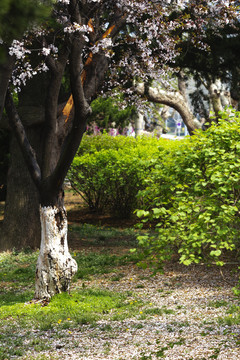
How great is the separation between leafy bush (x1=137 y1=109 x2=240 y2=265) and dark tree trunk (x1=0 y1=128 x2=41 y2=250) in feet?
13.1

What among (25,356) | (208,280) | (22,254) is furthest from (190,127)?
(25,356)

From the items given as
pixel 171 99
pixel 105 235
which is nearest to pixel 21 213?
pixel 105 235

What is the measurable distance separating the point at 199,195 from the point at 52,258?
6.75ft

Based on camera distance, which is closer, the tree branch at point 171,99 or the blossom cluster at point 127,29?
the blossom cluster at point 127,29

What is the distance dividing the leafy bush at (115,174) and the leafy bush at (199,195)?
601 centimetres

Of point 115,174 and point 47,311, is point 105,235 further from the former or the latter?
point 47,311

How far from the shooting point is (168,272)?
24.3 ft

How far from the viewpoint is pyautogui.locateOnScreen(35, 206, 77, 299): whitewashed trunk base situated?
6.03 metres

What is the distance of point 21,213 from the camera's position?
915cm

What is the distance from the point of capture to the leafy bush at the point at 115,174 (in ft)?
39.4

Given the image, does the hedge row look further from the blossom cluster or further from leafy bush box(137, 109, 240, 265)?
the blossom cluster

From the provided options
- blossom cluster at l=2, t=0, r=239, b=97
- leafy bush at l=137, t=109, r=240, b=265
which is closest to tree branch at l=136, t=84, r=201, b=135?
blossom cluster at l=2, t=0, r=239, b=97

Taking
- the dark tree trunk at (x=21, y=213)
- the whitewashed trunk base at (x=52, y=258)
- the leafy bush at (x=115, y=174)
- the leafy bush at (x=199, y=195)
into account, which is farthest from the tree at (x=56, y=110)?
the leafy bush at (x=115, y=174)

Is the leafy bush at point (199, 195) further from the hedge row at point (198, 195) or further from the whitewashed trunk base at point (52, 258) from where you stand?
the whitewashed trunk base at point (52, 258)
